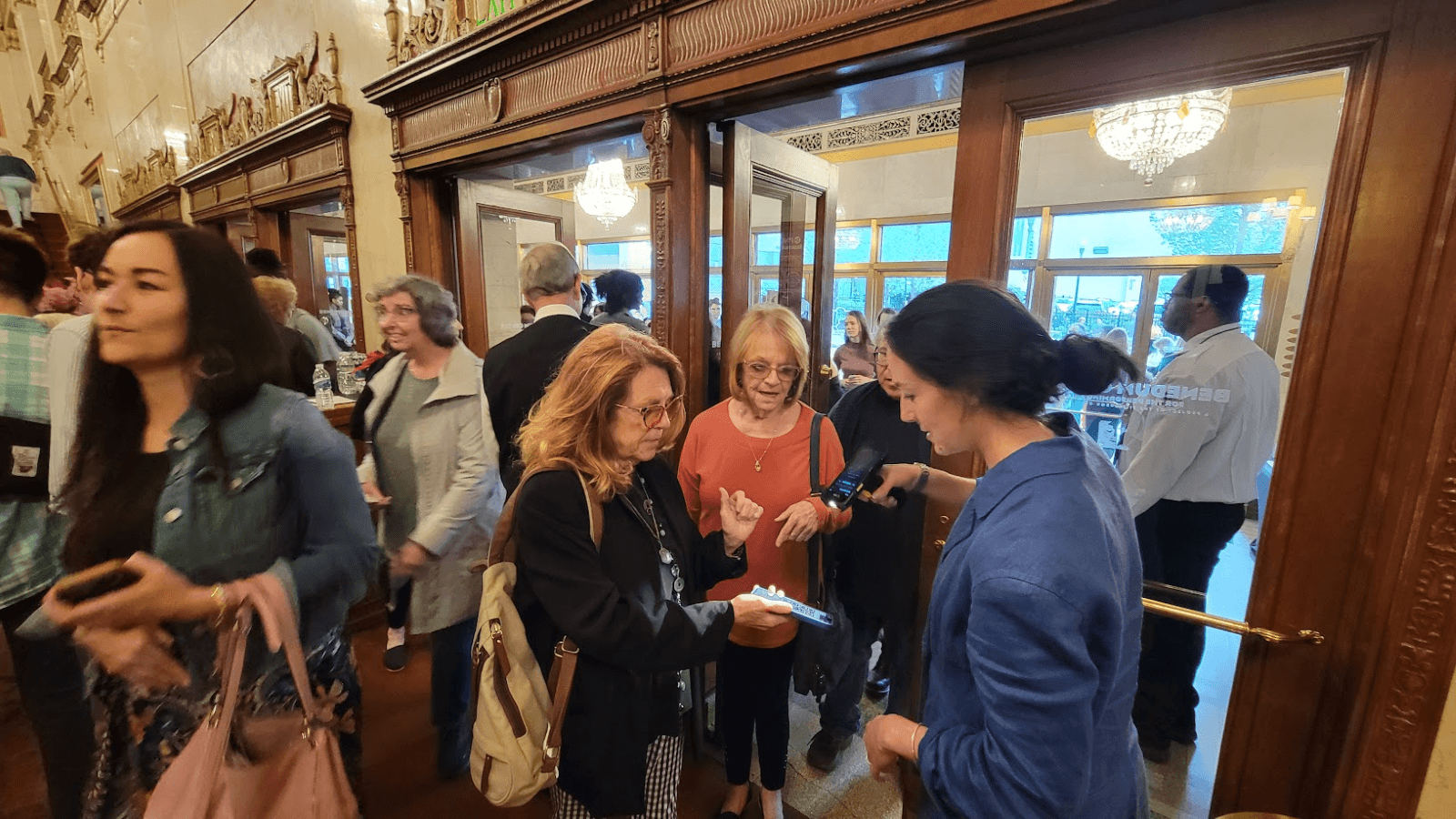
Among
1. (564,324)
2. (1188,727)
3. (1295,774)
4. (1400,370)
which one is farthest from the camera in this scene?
(564,324)

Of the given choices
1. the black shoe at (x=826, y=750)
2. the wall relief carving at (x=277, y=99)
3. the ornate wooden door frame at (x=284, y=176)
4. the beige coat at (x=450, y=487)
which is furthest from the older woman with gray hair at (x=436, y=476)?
the wall relief carving at (x=277, y=99)

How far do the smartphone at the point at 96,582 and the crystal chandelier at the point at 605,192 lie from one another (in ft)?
19.8

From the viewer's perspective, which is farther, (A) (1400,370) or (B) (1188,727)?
(B) (1188,727)

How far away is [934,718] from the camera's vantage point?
0.90m

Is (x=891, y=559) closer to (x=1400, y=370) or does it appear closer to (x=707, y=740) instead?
(x=707, y=740)

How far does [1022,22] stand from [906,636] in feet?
6.24

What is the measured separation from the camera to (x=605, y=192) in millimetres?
6266

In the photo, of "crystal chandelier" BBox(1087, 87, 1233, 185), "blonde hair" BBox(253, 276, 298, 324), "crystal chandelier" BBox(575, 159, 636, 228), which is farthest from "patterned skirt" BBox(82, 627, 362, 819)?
"crystal chandelier" BBox(575, 159, 636, 228)

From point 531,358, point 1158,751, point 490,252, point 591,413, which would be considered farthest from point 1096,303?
point 490,252

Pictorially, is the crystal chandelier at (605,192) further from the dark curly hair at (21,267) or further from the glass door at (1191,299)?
the glass door at (1191,299)

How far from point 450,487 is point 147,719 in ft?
3.10

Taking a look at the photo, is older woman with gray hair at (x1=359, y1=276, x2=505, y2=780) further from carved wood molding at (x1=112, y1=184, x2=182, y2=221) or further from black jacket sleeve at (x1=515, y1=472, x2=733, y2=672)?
carved wood molding at (x1=112, y1=184, x2=182, y2=221)

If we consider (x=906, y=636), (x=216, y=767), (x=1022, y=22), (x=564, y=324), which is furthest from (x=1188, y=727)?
(x=564, y=324)

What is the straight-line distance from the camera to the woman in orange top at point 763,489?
5.38 feet
